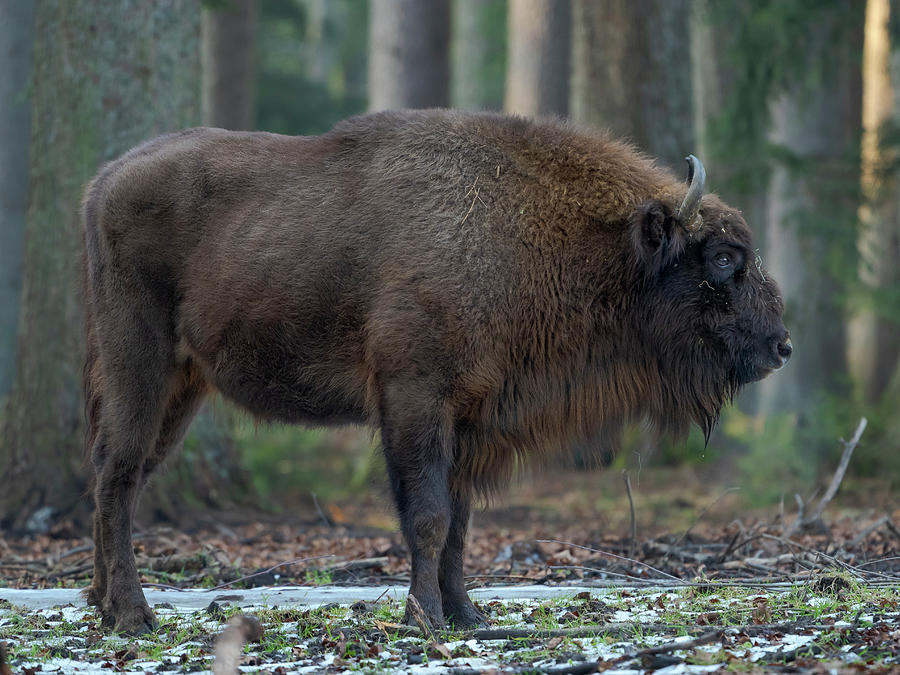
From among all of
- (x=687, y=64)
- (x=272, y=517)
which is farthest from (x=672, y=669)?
(x=687, y=64)

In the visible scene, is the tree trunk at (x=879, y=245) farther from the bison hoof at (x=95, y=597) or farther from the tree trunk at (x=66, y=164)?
the bison hoof at (x=95, y=597)

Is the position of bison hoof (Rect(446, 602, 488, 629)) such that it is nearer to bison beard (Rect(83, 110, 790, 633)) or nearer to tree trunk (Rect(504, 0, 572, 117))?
bison beard (Rect(83, 110, 790, 633))

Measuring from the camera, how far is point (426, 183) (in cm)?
561

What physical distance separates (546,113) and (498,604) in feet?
33.0

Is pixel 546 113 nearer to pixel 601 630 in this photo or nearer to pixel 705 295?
pixel 705 295

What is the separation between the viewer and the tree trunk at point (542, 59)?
17.4 m

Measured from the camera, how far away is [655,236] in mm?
5586

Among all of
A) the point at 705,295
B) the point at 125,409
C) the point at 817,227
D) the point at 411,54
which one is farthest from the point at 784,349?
the point at 411,54

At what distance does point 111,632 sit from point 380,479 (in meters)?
1.51

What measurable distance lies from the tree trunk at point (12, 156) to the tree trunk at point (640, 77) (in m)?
6.92

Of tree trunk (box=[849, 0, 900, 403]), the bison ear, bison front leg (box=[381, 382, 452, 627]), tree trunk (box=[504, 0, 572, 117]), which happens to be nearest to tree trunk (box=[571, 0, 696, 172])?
tree trunk (box=[849, 0, 900, 403])

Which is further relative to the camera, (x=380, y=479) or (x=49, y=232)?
(x=49, y=232)

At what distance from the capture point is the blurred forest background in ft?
27.9

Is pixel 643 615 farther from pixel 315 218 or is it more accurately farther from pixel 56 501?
pixel 56 501
